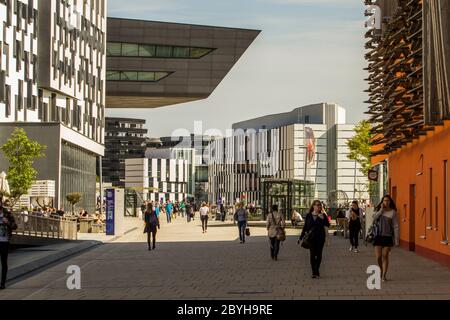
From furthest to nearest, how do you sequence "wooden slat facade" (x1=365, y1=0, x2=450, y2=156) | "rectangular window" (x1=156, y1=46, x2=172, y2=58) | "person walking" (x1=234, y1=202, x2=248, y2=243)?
"rectangular window" (x1=156, y1=46, x2=172, y2=58), "person walking" (x1=234, y1=202, x2=248, y2=243), "wooden slat facade" (x1=365, y1=0, x2=450, y2=156)

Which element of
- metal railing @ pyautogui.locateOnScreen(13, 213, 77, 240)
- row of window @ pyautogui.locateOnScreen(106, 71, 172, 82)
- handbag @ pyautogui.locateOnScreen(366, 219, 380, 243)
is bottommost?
metal railing @ pyautogui.locateOnScreen(13, 213, 77, 240)

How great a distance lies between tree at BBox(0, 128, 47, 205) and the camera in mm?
57688

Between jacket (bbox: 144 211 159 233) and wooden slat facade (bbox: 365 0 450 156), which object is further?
jacket (bbox: 144 211 159 233)

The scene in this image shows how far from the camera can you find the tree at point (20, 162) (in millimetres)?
57688

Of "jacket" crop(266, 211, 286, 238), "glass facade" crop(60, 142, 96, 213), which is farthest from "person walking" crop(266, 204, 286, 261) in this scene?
"glass facade" crop(60, 142, 96, 213)

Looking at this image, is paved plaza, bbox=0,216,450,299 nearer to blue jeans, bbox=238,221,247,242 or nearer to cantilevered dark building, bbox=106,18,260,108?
blue jeans, bbox=238,221,247,242

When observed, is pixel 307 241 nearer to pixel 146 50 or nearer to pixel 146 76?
pixel 146 76

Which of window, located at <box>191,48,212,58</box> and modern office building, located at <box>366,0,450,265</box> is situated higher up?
window, located at <box>191,48,212,58</box>

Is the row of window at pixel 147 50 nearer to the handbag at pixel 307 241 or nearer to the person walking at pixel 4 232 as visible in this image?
the handbag at pixel 307 241

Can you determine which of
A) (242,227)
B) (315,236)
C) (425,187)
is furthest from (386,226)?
(242,227)

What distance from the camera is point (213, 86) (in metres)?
110

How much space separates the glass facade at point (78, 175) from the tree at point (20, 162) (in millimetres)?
11624
